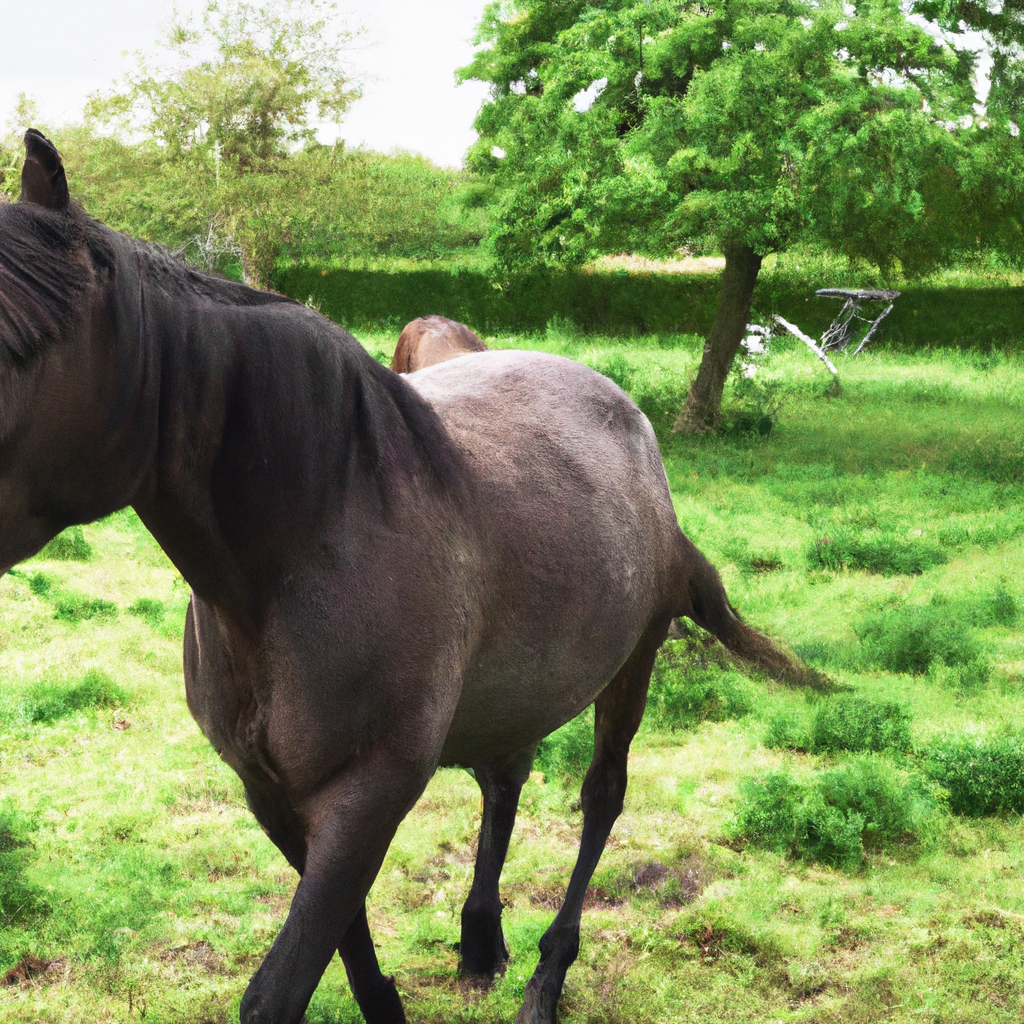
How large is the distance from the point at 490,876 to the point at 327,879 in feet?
5.13

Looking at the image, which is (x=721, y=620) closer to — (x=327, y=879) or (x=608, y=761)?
(x=608, y=761)

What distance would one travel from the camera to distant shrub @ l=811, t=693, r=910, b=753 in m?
5.16

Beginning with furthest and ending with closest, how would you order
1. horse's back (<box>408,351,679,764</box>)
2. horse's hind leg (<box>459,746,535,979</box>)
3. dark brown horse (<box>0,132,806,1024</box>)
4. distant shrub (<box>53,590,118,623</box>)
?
distant shrub (<box>53,590,118,623</box>) < horse's hind leg (<box>459,746,535,979</box>) < horse's back (<box>408,351,679,764</box>) < dark brown horse (<box>0,132,806,1024</box>)

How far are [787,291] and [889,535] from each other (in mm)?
17528

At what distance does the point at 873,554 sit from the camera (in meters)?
8.23

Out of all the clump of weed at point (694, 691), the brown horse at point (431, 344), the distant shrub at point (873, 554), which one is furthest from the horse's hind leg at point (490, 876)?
the distant shrub at point (873, 554)

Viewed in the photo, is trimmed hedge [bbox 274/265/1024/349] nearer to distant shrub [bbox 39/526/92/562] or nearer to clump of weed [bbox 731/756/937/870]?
distant shrub [bbox 39/526/92/562]

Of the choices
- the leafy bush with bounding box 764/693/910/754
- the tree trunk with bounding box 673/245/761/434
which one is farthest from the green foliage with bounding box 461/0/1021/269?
the leafy bush with bounding box 764/693/910/754

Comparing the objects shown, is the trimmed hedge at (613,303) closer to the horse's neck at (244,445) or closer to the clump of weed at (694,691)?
the clump of weed at (694,691)

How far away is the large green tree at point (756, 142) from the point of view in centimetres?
1099

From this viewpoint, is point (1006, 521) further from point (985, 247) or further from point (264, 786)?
point (264, 786)

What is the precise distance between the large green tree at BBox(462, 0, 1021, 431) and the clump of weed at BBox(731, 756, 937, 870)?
7838 millimetres

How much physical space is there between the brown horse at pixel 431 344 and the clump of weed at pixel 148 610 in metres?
2.46

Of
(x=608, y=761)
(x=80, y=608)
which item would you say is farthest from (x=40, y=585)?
(x=608, y=761)
